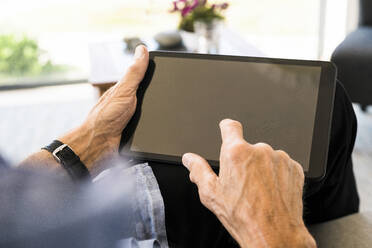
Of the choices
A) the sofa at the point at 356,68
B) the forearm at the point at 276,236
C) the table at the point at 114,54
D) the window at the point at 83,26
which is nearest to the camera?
the forearm at the point at 276,236

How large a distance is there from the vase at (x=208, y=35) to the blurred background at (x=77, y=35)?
46 centimetres

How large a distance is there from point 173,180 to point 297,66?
0.79 ft

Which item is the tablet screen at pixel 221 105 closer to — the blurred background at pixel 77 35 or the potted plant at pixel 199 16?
the potted plant at pixel 199 16

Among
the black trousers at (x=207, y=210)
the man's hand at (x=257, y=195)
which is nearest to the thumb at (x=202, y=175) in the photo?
the man's hand at (x=257, y=195)

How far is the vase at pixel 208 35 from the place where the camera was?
1283mm

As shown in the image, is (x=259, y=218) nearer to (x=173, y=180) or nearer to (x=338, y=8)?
(x=173, y=180)

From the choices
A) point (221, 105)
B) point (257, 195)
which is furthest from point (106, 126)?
point (257, 195)

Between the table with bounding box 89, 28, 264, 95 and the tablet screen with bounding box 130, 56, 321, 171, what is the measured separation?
0.58 meters

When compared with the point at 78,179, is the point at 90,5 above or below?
above

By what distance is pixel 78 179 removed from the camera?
591mm

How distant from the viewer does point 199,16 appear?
1.34m

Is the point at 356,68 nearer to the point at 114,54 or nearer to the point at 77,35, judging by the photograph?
the point at 114,54

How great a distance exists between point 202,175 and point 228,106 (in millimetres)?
134

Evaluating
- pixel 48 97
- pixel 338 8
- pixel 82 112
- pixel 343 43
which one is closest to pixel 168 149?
pixel 343 43
